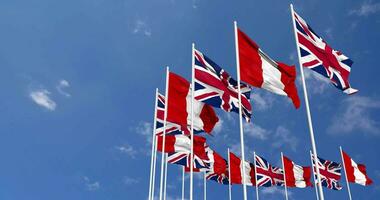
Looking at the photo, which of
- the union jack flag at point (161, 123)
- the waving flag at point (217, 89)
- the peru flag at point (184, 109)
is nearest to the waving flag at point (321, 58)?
the waving flag at point (217, 89)

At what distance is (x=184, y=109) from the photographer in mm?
20422

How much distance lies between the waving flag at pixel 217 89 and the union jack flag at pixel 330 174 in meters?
18.4

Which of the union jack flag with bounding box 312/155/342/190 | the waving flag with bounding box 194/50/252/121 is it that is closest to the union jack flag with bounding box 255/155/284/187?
the union jack flag with bounding box 312/155/342/190

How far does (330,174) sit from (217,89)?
20438mm

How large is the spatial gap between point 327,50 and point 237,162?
15.8m

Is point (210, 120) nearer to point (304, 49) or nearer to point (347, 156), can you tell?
point (304, 49)

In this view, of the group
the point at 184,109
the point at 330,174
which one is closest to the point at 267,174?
the point at 330,174

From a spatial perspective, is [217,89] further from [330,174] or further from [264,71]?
[330,174]

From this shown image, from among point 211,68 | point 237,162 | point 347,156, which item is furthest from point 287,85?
point 347,156

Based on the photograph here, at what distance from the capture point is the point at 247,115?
56.8ft

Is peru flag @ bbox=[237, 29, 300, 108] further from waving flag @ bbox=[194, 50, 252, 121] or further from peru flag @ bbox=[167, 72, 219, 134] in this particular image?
peru flag @ bbox=[167, 72, 219, 134]

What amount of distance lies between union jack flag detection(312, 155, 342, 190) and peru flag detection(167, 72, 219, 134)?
1720cm

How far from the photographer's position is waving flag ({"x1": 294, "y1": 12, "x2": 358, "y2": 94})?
15.2 meters

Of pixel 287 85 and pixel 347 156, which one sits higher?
pixel 347 156
